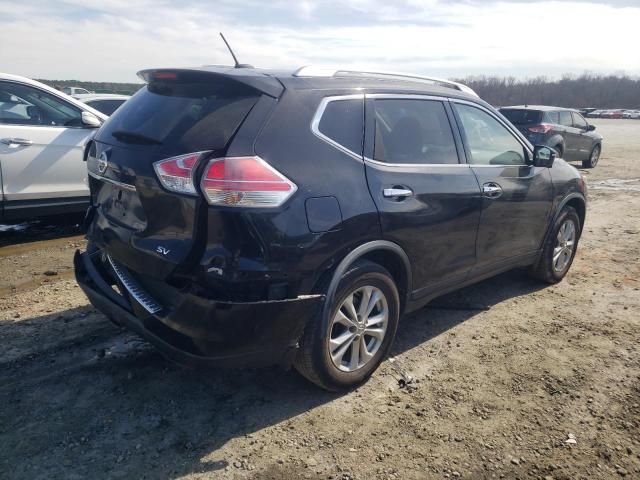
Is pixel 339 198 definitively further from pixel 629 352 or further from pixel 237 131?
pixel 629 352

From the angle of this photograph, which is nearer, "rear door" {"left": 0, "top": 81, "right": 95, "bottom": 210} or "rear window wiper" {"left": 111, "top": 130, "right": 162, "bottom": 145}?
"rear window wiper" {"left": 111, "top": 130, "right": 162, "bottom": 145}

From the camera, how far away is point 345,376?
3.21 meters

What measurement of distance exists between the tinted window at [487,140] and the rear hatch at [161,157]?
6.29 feet

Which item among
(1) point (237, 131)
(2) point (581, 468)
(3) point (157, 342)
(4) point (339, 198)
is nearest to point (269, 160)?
(1) point (237, 131)

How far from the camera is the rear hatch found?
2.66 meters

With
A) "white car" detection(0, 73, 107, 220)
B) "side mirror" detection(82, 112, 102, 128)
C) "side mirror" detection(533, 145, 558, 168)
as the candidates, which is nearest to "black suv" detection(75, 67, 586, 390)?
"side mirror" detection(533, 145, 558, 168)

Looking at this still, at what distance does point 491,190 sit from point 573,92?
101 m

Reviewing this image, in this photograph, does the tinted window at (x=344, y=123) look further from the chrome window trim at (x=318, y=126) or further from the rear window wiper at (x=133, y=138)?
the rear window wiper at (x=133, y=138)

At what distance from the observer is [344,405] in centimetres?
317

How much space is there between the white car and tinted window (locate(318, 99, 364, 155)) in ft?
13.0

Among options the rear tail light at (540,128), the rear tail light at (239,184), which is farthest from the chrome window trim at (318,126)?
the rear tail light at (540,128)

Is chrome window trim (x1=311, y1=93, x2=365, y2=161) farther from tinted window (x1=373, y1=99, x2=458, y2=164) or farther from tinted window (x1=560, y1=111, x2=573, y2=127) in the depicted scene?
tinted window (x1=560, y1=111, x2=573, y2=127)

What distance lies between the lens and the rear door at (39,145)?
18.2 feet

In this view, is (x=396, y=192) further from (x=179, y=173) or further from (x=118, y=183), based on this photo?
(x=118, y=183)
